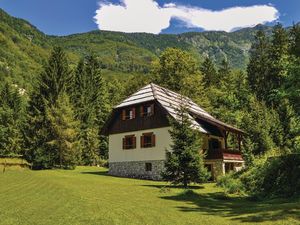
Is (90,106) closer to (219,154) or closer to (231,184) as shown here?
(219,154)

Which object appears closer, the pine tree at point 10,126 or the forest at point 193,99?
the forest at point 193,99

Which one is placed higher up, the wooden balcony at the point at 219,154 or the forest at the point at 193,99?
the forest at the point at 193,99

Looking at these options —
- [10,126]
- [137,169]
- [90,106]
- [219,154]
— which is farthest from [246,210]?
[10,126]

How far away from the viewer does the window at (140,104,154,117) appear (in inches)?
1513

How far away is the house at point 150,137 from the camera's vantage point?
37.0 metres

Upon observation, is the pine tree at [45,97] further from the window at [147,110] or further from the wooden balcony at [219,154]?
the wooden balcony at [219,154]

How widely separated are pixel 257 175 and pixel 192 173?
4797 millimetres

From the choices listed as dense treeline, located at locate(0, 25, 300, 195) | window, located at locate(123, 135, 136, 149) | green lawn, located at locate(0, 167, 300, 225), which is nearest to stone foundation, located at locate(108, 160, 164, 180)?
window, located at locate(123, 135, 136, 149)

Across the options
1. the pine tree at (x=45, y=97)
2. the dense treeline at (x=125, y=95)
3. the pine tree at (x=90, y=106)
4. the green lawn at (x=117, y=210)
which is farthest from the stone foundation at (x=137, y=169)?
the pine tree at (x=90, y=106)

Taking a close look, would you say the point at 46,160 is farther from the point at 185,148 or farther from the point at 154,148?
the point at 185,148

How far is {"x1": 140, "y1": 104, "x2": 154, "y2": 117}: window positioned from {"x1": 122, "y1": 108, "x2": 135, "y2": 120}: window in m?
1.49

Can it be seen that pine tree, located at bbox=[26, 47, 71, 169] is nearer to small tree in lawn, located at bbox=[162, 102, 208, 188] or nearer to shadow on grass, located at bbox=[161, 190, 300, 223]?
small tree in lawn, located at bbox=[162, 102, 208, 188]

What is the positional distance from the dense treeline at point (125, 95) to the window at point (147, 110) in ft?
24.7

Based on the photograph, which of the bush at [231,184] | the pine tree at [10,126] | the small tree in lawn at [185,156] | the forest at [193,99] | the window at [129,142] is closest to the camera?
the bush at [231,184]
